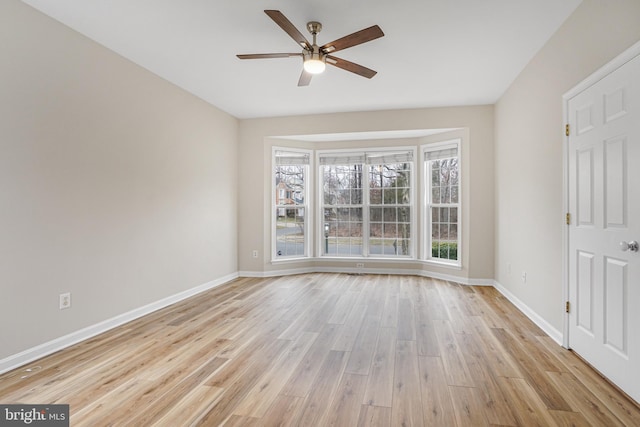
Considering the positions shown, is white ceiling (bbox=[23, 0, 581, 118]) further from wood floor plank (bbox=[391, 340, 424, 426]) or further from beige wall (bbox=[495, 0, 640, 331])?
wood floor plank (bbox=[391, 340, 424, 426])

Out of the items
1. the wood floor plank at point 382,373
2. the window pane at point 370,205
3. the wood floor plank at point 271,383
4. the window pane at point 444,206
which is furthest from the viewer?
the window pane at point 370,205

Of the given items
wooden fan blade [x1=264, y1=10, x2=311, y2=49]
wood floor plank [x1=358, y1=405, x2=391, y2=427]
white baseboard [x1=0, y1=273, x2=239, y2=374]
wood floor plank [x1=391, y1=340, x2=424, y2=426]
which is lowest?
wood floor plank [x1=358, y1=405, x2=391, y2=427]

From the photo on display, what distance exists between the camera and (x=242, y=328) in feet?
11.1

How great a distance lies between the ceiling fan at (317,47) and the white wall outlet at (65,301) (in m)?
2.55

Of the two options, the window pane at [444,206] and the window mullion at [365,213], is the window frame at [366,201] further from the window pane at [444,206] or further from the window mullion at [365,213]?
the window pane at [444,206]

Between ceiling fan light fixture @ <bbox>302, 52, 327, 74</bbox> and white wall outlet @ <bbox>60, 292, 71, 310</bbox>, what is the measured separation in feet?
9.34

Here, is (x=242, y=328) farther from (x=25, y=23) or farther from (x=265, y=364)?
(x=25, y=23)

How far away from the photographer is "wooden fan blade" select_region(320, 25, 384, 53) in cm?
255

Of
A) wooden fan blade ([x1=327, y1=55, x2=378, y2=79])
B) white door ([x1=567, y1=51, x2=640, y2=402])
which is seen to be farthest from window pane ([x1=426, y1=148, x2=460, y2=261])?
wooden fan blade ([x1=327, y1=55, x2=378, y2=79])

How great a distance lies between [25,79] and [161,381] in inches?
97.9

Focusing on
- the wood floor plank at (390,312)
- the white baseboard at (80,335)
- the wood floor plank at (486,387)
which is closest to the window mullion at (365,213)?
the wood floor plank at (390,312)

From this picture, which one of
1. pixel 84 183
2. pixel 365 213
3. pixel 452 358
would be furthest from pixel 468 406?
pixel 365 213

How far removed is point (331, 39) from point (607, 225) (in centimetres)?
270

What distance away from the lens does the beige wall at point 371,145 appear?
17.2ft
